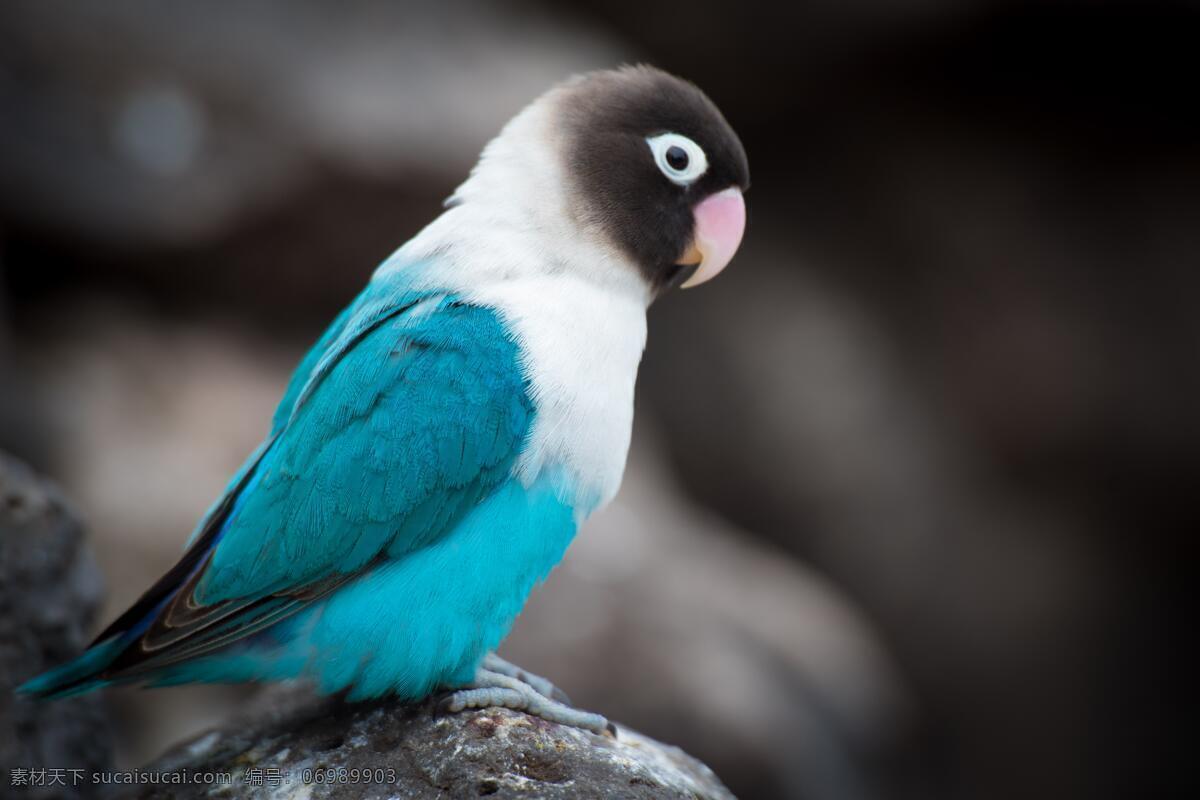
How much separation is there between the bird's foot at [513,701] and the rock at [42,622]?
3.70ft

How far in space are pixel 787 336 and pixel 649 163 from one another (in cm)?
502

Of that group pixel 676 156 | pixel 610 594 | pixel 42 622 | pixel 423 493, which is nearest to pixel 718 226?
pixel 676 156

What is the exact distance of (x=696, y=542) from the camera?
6363 mm

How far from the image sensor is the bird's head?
2826mm

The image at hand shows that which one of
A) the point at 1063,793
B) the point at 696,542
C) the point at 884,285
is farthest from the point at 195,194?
the point at 1063,793

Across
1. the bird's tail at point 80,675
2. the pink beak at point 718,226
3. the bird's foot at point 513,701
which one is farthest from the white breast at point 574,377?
the bird's tail at point 80,675

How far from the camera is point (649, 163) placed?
2865 millimetres

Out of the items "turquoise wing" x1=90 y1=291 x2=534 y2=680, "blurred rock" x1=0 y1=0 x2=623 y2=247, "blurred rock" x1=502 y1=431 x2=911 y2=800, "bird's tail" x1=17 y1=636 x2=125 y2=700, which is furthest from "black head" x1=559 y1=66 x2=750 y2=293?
"blurred rock" x1=0 y1=0 x2=623 y2=247

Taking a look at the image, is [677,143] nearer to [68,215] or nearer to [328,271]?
[328,271]

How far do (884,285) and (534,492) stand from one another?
5844mm

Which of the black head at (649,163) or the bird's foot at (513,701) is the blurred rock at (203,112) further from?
the bird's foot at (513,701)

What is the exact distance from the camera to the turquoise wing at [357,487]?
2.43m

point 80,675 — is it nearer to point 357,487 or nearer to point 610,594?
point 357,487

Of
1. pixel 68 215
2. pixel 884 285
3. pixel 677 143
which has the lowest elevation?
pixel 68 215
